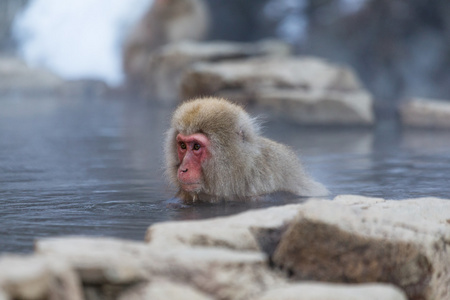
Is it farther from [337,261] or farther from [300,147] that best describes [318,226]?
[300,147]

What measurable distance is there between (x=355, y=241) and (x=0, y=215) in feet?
7.03

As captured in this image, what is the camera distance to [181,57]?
16859 mm

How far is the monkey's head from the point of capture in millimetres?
4254

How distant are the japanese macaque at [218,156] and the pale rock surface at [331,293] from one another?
6.91 ft

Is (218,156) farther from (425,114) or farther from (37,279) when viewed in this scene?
(425,114)

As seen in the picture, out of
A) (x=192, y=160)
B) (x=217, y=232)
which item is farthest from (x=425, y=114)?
(x=217, y=232)

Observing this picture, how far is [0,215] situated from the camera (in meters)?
3.80

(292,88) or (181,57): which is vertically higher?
(181,57)

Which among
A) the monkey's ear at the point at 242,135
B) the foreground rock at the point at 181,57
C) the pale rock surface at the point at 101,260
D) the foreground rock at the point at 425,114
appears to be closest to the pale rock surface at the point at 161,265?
the pale rock surface at the point at 101,260

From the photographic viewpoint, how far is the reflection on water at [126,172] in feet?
12.1

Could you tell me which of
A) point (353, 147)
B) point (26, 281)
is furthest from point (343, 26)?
point (26, 281)

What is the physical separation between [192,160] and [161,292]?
2.22 metres

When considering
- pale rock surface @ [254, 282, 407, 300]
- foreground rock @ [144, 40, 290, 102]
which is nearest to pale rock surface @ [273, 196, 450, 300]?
pale rock surface @ [254, 282, 407, 300]

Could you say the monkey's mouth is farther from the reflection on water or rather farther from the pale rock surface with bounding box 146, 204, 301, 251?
the pale rock surface with bounding box 146, 204, 301, 251
